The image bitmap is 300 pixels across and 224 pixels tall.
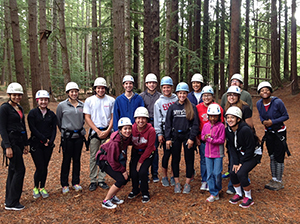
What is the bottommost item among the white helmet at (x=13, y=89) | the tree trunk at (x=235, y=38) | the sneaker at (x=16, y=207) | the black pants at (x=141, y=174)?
the sneaker at (x=16, y=207)

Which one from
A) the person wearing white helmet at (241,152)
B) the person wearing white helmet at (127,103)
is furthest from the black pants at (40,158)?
the person wearing white helmet at (241,152)

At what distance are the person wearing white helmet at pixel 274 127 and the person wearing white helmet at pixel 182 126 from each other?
151 cm

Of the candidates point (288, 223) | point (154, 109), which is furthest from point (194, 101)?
point (288, 223)

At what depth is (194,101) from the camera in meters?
5.29

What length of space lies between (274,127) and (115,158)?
3342mm

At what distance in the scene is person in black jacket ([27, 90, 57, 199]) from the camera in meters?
4.48

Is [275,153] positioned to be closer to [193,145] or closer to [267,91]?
[267,91]

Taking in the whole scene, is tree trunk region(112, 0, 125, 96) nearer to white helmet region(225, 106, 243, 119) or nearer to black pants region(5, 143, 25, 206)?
black pants region(5, 143, 25, 206)

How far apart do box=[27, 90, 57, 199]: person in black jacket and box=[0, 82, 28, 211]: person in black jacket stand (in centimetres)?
19

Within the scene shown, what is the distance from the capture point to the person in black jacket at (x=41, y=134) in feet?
14.7

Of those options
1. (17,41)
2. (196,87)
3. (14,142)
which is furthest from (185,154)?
(17,41)

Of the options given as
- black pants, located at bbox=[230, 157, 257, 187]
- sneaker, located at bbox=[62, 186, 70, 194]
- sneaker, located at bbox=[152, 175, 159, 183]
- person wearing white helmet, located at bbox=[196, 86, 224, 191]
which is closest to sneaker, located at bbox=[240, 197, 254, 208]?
black pants, located at bbox=[230, 157, 257, 187]

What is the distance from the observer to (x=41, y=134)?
448cm

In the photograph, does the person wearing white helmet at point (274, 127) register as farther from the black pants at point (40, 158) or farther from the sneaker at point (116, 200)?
the black pants at point (40, 158)
